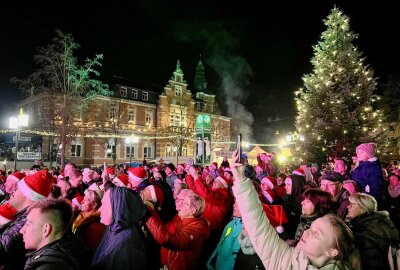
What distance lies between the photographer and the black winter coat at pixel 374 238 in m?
3.29

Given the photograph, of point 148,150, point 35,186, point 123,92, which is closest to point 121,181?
point 35,186

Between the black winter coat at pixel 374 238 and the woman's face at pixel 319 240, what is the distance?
1411mm

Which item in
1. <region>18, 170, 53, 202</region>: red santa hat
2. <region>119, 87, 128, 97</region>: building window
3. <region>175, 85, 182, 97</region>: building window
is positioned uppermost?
<region>175, 85, 182, 97</region>: building window

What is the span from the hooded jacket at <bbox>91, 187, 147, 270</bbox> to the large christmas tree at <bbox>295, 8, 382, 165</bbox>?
1728cm

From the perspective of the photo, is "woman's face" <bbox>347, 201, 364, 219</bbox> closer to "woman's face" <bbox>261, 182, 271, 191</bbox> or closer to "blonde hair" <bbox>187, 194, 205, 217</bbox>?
"blonde hair" <bbox>187, 194, 205, 217</bbox>

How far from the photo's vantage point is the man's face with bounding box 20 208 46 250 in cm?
247

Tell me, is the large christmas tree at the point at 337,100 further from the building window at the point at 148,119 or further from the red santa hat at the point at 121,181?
the building window at the point at 148,119

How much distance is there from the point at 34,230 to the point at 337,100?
1906cm

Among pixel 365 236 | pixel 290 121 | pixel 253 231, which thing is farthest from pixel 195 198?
pixel 290 121

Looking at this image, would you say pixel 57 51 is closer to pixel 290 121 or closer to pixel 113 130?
pixel 113 130

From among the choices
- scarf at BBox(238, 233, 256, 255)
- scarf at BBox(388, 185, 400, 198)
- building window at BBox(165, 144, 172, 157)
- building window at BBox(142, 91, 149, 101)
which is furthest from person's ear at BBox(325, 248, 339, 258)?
building window at BBox(142, 91, 149, 101)

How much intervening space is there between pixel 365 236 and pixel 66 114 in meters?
28.4

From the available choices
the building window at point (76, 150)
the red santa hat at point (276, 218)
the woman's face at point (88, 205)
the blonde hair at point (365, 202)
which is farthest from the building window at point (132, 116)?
the blonde hair at point (365, 202)

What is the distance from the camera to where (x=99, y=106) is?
139ft
